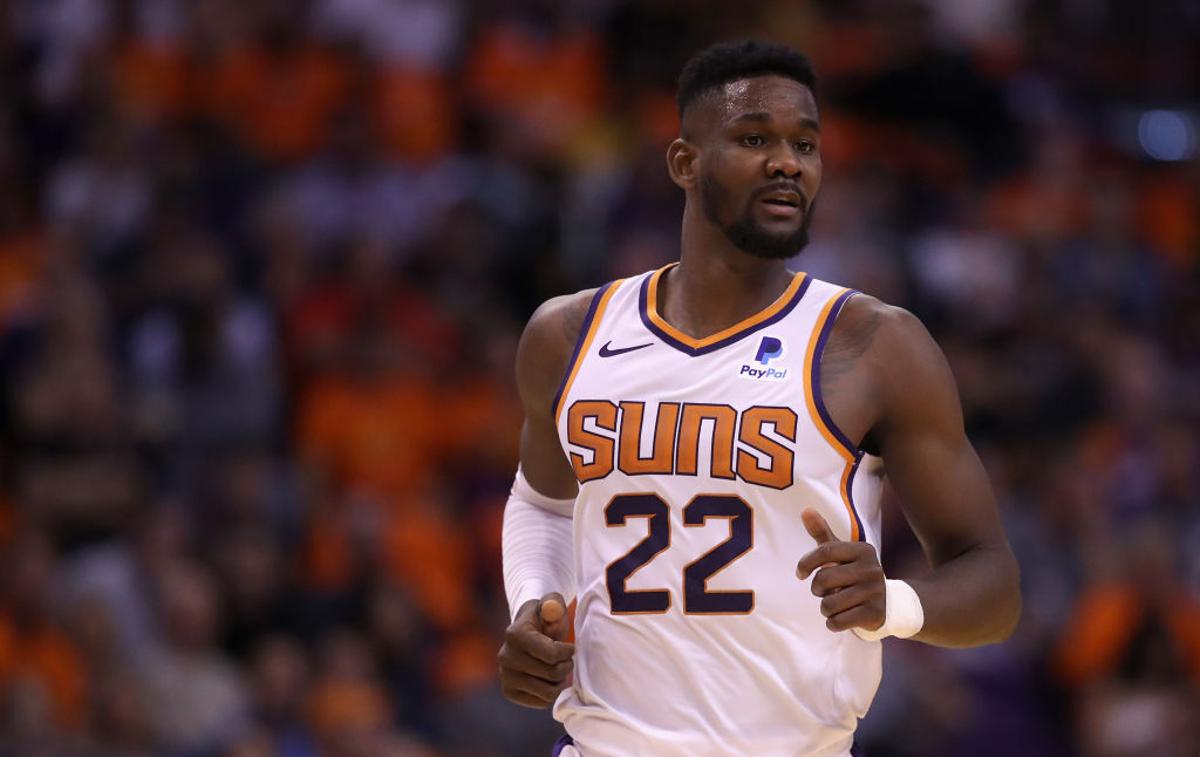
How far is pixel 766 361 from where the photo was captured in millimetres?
4570

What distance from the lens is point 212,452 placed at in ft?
32.1

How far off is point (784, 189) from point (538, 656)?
1.32 m

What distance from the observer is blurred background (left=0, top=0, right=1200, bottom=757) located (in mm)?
8992

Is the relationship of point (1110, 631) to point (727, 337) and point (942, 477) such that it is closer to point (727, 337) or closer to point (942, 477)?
point (942, 477)

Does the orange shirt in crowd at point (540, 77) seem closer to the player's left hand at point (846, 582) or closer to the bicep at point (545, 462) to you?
the bicep at point (545, 462)

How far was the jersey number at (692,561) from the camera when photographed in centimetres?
441

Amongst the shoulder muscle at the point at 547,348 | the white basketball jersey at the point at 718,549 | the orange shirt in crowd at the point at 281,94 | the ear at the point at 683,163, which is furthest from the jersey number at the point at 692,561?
the orange shirt in crowd at the point at 281,94

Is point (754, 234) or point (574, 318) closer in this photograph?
point (754, 234)

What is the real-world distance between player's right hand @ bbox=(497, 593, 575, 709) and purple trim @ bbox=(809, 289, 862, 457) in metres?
0.79

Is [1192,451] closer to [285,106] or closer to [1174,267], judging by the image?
[1174,267]

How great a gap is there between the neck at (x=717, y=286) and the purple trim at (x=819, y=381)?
0.62 feet

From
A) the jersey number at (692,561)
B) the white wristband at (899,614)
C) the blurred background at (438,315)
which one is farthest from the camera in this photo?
the blurred background at (438,315)

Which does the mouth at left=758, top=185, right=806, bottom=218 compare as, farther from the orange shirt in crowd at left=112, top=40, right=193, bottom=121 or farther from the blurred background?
the orange shirt in crowd at left=112, top=40, right=193, bottom=121

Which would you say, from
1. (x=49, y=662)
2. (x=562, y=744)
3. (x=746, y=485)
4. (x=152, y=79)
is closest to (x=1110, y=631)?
(x=49, y=662)
